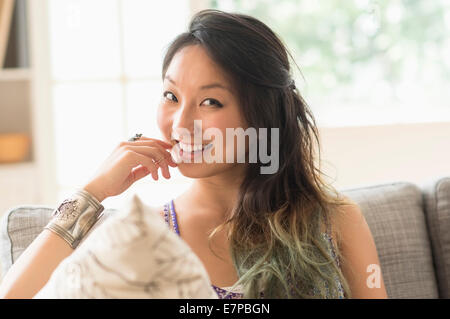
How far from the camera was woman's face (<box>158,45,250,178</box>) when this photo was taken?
1442 millimetres

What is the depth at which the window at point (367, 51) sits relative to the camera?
3244mm

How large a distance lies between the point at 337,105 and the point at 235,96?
1941 millimetres

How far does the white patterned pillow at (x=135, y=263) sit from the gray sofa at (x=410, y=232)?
2.01 feet

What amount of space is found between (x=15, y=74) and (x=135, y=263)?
2.40 metres

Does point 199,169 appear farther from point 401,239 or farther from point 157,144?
point 401,239

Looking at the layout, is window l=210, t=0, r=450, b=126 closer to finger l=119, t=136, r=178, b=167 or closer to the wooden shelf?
the wooden shelf

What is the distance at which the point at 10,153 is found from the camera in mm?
3119

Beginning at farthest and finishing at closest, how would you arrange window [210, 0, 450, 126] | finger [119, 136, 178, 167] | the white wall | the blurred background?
window [210, 0, 450, 126]
the blurred background
the white wall
finger [119, 136, 178, 167]

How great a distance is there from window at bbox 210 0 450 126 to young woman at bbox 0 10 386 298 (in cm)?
173

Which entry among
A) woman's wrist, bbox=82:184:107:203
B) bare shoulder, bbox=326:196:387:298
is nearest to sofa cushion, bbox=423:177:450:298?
bare shoulder, bbox=326:196:387:298

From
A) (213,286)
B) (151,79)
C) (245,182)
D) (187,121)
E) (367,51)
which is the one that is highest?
(367,51)

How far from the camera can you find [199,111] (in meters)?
1.45

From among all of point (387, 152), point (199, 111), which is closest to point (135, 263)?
point (199, 111)
